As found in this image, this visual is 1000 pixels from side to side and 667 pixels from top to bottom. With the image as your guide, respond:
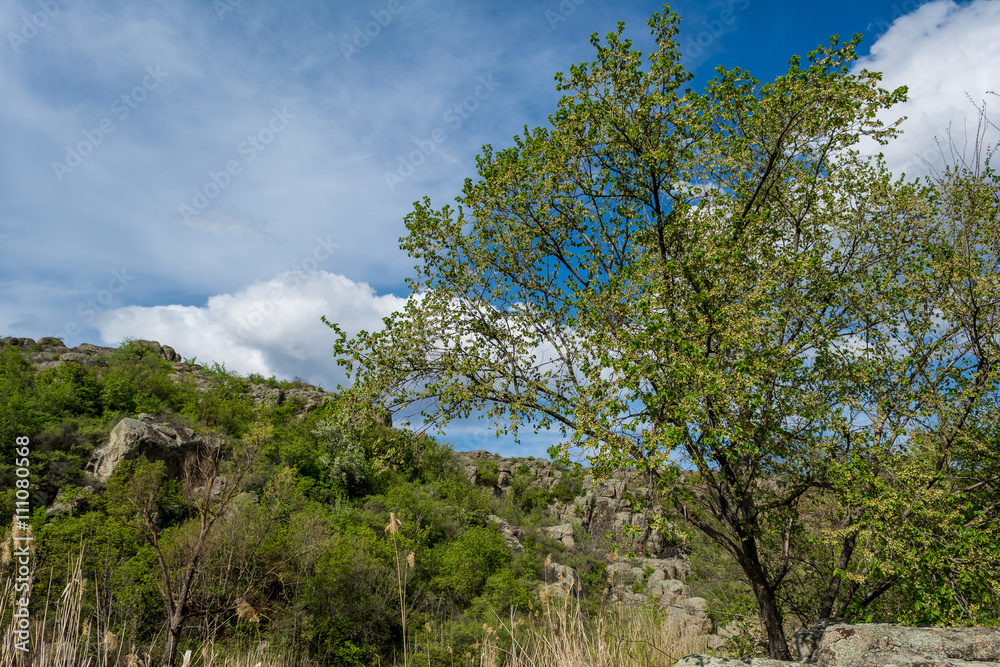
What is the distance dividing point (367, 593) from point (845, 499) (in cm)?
1599

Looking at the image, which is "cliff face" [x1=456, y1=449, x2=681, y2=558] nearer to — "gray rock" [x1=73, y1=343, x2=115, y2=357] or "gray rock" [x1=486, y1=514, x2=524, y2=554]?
"gray rock" [x1=486, y1=514, x2=524, y2=554]

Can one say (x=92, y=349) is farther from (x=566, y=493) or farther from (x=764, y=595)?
(x=764, y=595)

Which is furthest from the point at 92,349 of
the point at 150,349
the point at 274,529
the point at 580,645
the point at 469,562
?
the point at 580,645

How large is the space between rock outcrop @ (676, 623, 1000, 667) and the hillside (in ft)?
4.94

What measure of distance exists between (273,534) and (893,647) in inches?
699

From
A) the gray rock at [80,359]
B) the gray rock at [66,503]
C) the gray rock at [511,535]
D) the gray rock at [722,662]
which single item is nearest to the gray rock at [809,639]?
the gray rock at [722,662]

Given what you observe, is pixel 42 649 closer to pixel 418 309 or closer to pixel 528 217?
pixel 418 309

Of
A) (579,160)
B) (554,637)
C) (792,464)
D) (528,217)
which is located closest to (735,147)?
(579,160)

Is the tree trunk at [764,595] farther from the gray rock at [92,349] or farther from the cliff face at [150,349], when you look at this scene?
the gray rock at [92,349]

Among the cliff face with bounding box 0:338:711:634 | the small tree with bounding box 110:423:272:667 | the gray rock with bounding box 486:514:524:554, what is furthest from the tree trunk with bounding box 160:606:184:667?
the gray rock with bounding box 486:514:524:554

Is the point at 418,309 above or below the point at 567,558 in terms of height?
above

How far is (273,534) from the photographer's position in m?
17.8

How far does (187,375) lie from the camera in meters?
31.5

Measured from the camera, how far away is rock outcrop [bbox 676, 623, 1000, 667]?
15.3 ft
